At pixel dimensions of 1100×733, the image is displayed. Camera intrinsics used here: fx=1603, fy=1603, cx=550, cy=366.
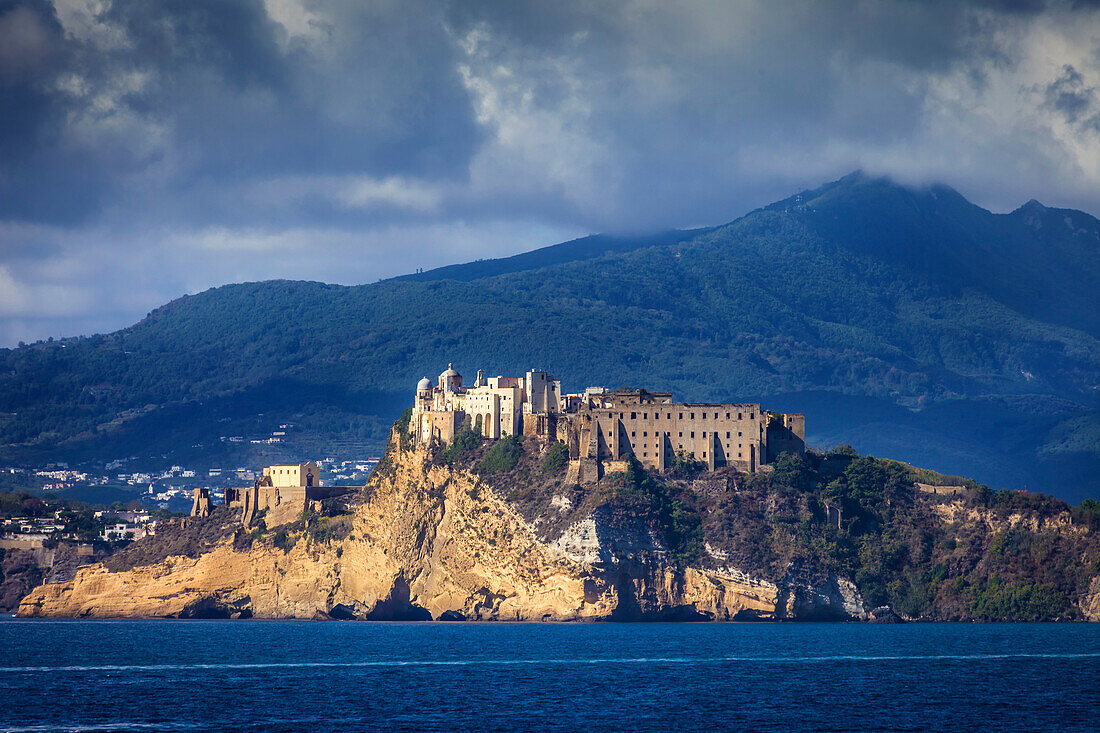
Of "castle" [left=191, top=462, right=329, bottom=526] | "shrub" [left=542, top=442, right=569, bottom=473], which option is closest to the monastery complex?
"shrub" [left=542, top=442, right=569, bottom=473]

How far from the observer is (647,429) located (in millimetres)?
110750

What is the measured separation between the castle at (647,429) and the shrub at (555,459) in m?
0.53

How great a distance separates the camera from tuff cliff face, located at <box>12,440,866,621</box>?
104 m

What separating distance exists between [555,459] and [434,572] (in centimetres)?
1204

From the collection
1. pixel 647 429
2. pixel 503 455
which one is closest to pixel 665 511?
pixel 647 429

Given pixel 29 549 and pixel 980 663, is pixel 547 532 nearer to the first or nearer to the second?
pixel 980 663

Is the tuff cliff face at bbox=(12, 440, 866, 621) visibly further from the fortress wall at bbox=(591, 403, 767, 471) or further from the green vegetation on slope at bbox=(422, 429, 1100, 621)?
the fortress wall at bbox=(591, 403, 767, 471)

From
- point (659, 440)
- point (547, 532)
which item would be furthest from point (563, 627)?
point (659, 440)

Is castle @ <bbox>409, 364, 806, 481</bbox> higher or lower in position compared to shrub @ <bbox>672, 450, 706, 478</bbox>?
higher

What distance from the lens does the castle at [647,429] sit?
362ft

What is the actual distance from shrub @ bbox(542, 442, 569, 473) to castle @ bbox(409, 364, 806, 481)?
1.75 ft

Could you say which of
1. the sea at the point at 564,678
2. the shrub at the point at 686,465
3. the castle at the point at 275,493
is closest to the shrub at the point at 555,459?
the shrub at the point at 686,465

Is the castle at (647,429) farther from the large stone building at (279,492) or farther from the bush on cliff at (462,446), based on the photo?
the large stone building at (279,492)

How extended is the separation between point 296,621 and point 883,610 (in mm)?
43896
